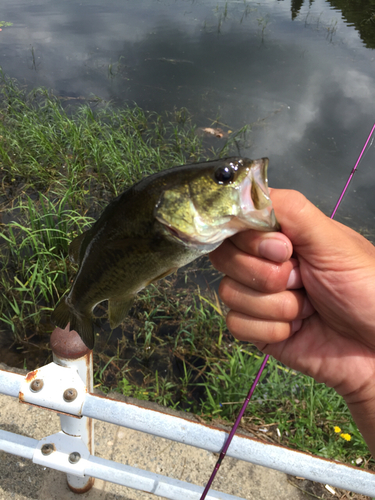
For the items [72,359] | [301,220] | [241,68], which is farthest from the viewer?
[241,68]

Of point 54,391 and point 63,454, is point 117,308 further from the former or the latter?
point 63,454

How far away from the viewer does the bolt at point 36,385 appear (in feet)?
4.66

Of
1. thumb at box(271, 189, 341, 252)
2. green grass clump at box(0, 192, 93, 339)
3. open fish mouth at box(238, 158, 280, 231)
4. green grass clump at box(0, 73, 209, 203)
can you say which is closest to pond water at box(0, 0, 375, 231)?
green grass clump at box(0, 73, 209, 203)

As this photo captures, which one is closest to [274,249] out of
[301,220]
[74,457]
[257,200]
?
[301,220]

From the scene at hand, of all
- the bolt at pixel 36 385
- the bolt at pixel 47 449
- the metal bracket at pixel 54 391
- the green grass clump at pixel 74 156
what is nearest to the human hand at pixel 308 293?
the metal bracket at pixel 54 391

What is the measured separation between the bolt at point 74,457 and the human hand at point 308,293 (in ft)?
3.33

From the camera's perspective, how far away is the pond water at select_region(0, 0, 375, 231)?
6.34m

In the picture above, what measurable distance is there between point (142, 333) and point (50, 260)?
125 cm

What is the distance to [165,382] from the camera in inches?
127

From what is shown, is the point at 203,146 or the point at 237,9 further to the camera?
the point at 237,9

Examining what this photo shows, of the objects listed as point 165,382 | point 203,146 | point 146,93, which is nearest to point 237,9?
point 146,93

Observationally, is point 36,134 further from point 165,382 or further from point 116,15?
point 116,15

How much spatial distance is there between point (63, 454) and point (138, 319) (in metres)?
2.09

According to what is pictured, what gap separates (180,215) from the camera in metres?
1.28
